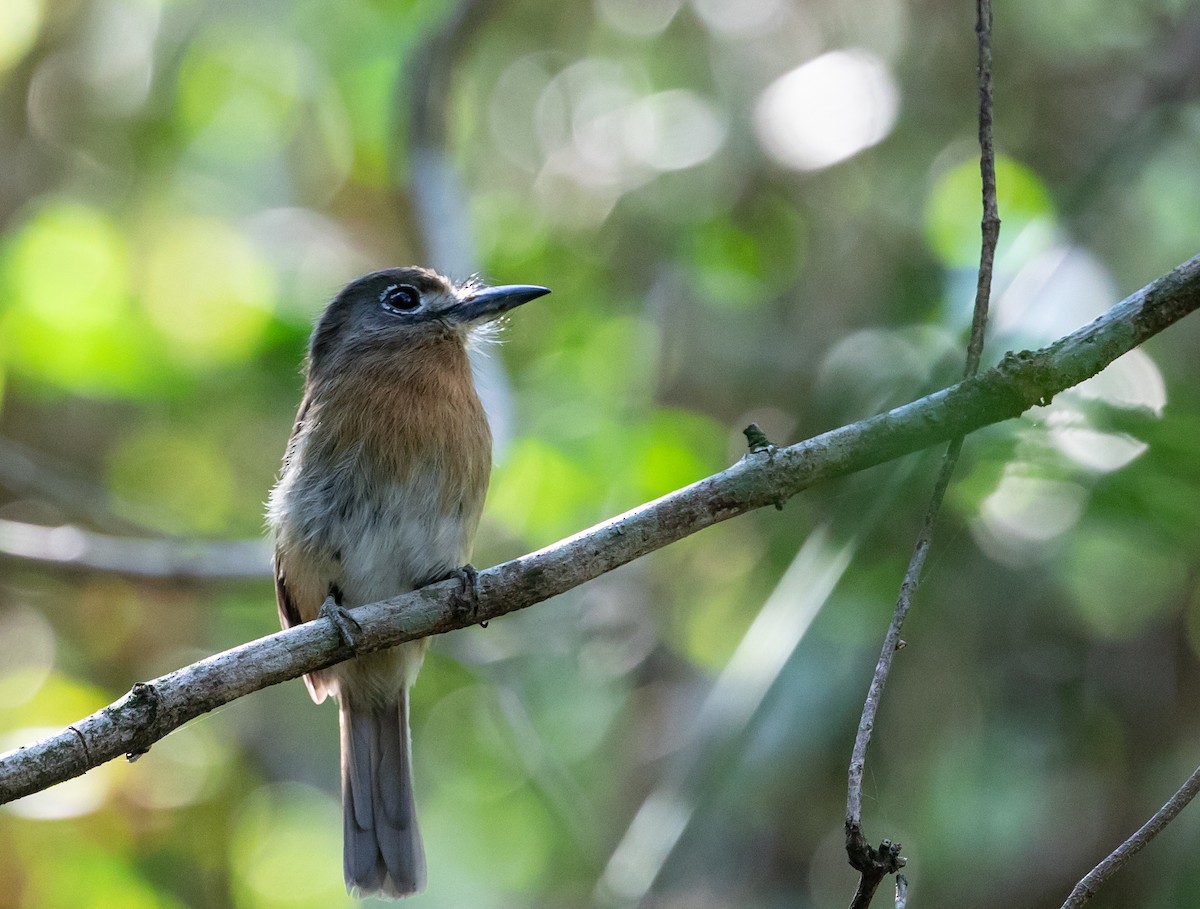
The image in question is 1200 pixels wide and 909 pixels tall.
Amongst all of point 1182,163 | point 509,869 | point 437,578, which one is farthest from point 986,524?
point 509,869

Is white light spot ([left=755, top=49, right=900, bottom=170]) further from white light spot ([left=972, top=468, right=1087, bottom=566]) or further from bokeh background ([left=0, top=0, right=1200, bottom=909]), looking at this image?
white light spot ([left=972, top=468, right=1087, bottom=566])

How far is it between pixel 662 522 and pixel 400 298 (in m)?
1.76

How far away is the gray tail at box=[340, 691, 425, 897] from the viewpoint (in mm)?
3621

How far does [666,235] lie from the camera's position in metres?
5.31

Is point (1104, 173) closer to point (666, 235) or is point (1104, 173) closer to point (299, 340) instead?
point (666, 235)

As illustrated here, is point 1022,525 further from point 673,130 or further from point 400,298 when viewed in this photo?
point 673,130

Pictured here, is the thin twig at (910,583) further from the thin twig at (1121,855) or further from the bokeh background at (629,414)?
the bokeh background at (629,414)

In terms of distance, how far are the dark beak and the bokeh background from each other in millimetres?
772

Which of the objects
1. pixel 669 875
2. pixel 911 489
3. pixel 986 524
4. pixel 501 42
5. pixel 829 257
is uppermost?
pixel 501 42

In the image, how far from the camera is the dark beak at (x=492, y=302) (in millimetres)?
3486

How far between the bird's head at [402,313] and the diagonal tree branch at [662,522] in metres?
1.23

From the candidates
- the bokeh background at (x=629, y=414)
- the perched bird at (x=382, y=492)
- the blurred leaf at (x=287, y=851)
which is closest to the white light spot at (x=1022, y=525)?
the bokeh background at (x=629, y=414)

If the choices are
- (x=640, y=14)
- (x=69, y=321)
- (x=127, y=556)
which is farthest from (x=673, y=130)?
(x=127, y=556)

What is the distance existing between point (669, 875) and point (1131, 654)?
68.2 inches
